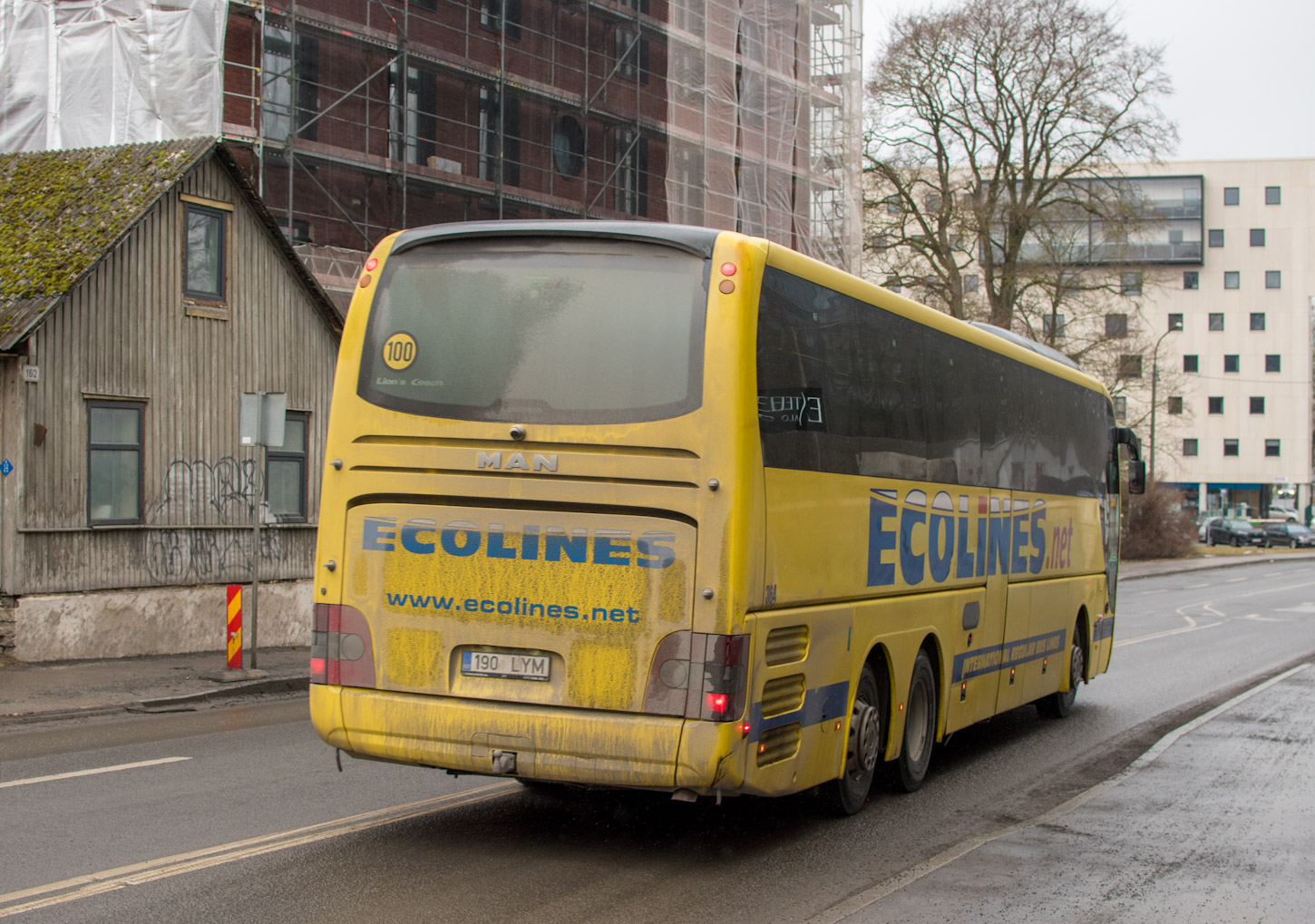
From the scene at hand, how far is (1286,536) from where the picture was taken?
69.6m

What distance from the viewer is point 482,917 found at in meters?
5.93

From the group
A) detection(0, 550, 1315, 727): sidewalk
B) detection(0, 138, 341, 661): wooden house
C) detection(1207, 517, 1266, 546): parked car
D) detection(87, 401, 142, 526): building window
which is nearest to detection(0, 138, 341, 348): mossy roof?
detection(0, 138, 341, 661): wooden house

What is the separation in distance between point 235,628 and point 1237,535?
63.3 meters

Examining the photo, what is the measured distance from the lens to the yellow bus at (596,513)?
6672 mm

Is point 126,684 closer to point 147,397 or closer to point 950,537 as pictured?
point 147,397

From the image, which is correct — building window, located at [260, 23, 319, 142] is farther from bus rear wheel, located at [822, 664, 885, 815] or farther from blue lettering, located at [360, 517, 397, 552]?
bus rear wheel, located at [822, 664, 885, 815]

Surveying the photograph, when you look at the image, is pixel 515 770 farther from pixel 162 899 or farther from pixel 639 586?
pixel 162 899

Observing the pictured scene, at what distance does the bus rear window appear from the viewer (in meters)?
6.86

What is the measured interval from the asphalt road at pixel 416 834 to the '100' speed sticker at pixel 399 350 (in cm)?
249

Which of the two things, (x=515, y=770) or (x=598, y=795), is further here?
(x=598, y=795)

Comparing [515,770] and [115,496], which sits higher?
[115,496]

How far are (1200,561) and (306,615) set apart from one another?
38.6 metres

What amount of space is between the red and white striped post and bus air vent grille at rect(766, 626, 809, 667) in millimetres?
9104

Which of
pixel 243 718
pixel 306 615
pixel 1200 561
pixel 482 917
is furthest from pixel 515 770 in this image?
pixel 1200 561
